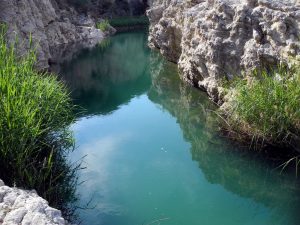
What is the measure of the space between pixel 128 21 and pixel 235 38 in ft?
92.0

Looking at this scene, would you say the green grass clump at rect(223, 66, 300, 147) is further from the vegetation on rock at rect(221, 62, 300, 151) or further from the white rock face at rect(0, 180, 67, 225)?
the white rock face at rect(0, 180, 67, 225)

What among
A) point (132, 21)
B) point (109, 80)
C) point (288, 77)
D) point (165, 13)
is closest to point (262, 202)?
point (288, 77)

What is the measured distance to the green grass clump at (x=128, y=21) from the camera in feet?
124

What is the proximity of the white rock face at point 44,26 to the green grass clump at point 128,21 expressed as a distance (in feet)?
8.67

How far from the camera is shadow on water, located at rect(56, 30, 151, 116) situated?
1468 cm

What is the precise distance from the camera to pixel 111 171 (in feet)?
28.0

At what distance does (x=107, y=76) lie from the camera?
750 inches

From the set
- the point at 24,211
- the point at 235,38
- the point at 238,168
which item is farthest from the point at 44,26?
the point at 24,211

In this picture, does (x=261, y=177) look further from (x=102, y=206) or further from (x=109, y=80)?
(x=109, y=80)

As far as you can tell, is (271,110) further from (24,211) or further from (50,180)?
(24,211)

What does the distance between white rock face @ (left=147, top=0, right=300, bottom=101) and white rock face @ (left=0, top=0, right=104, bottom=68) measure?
519cm

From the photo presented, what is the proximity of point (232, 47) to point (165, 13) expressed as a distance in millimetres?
8923

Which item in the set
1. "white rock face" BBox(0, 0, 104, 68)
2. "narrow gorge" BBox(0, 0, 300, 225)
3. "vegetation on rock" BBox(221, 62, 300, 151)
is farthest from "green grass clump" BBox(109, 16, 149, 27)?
"vegetation on rock" BBox(221, 62, 300, 151)

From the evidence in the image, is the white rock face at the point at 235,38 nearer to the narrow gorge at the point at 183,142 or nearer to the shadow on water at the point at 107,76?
the narrow gorge at the point at 183,142
